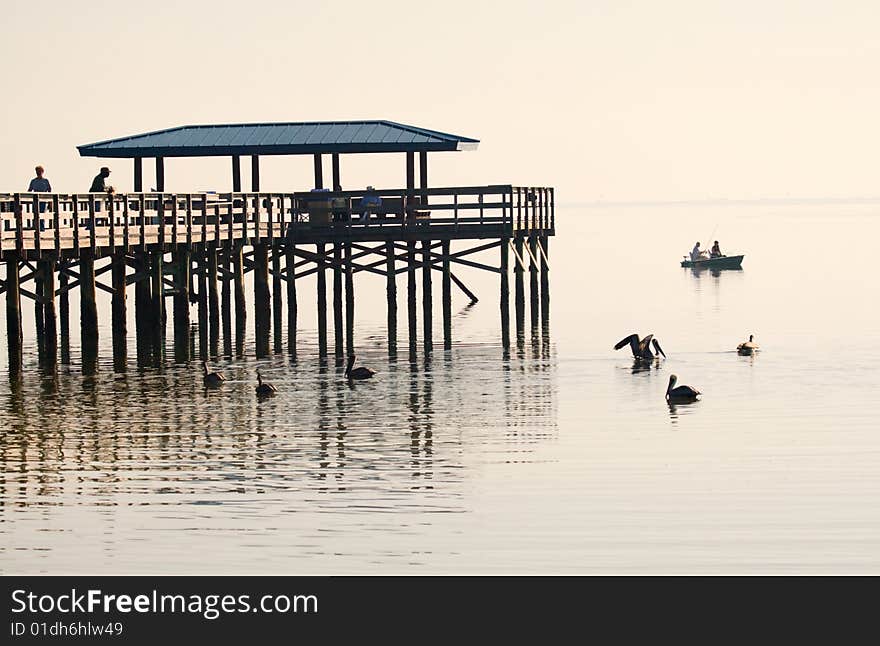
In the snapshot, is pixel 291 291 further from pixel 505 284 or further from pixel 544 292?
pixel 544 292

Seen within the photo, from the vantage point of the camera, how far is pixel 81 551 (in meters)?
20.6

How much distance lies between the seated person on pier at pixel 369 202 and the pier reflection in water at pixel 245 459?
964 centimetres

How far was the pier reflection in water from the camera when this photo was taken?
2088 centimetres

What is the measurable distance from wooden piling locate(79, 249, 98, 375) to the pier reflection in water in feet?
4.68

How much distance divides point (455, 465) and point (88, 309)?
1733 centimetres

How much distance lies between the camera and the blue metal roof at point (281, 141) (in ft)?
168

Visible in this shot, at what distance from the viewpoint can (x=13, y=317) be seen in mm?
38219

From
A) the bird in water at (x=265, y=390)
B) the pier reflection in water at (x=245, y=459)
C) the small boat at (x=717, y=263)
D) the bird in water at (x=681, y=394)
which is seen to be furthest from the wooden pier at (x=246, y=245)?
the small boat at (x=717, y=263)

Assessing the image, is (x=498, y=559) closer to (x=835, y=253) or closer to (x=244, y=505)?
(x=244, y=505)

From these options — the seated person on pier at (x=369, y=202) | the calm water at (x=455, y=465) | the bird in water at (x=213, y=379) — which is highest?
the seated person on pier at (x=369, y=202)

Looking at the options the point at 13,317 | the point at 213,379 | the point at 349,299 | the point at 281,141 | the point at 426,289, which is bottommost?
the point at 213,379

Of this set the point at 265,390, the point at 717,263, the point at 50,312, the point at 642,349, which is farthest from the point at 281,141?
the point at 717,263

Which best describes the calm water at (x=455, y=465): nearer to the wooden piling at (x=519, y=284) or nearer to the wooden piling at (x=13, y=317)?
the wooden piling at (x=13, y=317)
